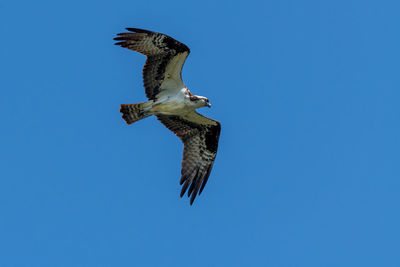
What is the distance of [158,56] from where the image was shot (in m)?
17.5

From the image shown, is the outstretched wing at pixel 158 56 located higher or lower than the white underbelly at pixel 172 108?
higher

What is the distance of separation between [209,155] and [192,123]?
0.89 meters

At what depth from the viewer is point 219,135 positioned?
63.2 feet

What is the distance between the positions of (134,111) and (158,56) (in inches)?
56.6

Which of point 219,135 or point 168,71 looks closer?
point 168,71

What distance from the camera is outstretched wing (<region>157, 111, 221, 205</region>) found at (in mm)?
18828

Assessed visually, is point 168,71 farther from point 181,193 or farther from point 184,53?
point 181,193

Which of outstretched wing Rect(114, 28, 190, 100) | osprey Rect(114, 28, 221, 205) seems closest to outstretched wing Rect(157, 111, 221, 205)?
osprey Rect(114, 28, 221, 205)

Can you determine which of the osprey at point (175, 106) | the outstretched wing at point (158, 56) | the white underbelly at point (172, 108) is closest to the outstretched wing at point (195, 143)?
the osprey at point (175, 106)

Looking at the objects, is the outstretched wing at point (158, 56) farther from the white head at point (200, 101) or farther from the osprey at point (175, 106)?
the white head at point (200, 101)

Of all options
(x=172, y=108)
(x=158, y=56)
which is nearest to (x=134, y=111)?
(x=172, y=108)

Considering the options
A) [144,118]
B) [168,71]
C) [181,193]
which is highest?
[168,71]

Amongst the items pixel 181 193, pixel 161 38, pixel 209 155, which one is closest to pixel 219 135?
pixel 209 155

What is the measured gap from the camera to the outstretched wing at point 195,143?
1883cm
